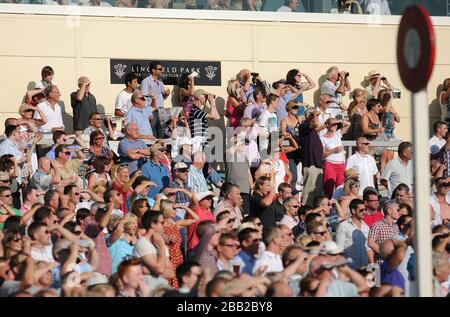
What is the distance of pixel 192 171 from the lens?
714 inches

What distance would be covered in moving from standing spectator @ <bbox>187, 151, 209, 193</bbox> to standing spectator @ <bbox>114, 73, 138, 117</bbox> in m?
2.09

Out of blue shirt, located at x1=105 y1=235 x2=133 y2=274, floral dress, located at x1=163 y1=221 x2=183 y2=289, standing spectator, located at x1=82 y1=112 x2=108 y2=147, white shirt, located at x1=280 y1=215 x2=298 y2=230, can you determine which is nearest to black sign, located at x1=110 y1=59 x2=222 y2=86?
standing spectator, located at x1=82 y1=112 x2=108 y2=147

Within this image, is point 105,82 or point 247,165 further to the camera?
point 105,82

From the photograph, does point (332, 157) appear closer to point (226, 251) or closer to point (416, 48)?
point (226, 251)

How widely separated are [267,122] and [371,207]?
2.48 meters

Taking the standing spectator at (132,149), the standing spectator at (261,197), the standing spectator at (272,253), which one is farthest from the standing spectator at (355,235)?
the standing spectator at (132,149)

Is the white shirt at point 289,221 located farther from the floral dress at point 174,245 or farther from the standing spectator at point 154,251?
the standing spectator at point 154,251

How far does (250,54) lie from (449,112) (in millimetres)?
3322

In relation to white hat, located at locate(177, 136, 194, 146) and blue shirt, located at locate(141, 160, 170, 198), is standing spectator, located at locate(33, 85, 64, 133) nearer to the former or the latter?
white hat, located at locate(177, 136, 194, 146)

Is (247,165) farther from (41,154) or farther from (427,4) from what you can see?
(427,4)

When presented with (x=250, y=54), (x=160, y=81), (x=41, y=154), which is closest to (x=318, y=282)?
(x=41, y=154)

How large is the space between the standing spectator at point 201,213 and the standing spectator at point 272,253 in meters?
1.43

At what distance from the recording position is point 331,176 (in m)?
19.1

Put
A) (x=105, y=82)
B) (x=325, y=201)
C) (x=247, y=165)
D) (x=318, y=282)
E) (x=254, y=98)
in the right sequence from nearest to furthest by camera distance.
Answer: (x=318, y=282), (x=325, y=201), (x=247, y=165), (x=254, y=98), (x=105, y=82)
